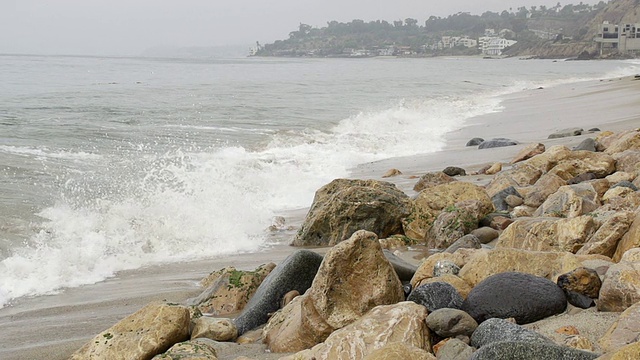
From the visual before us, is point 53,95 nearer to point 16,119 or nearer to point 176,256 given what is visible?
point 16,119

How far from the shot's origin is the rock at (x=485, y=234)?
638 cm

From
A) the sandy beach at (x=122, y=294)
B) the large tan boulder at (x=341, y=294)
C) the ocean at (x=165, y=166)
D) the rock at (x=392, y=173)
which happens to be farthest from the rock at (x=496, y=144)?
the large tan boulder at (x=341, y=294)

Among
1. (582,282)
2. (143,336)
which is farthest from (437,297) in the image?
(143,336)

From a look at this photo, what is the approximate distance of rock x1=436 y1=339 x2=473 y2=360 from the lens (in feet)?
11.2

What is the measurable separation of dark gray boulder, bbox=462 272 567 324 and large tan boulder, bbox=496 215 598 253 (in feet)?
4.32

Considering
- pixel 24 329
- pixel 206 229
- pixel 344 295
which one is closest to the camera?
pixel 344 295

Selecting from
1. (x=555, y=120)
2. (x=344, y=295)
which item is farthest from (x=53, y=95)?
(x=344, y=295)

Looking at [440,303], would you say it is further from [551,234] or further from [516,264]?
[551,234]

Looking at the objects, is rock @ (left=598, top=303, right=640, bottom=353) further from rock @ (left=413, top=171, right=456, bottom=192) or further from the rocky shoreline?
rock @ (left=413, top=171, right=456, bottom=192)

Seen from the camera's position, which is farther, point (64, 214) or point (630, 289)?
point (64, 214)

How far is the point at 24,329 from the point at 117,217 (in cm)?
338

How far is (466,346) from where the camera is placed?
3.50 metres

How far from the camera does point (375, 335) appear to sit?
3742 millimetres

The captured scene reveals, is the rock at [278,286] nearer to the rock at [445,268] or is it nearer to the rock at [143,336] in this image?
the rock at [143,336]
